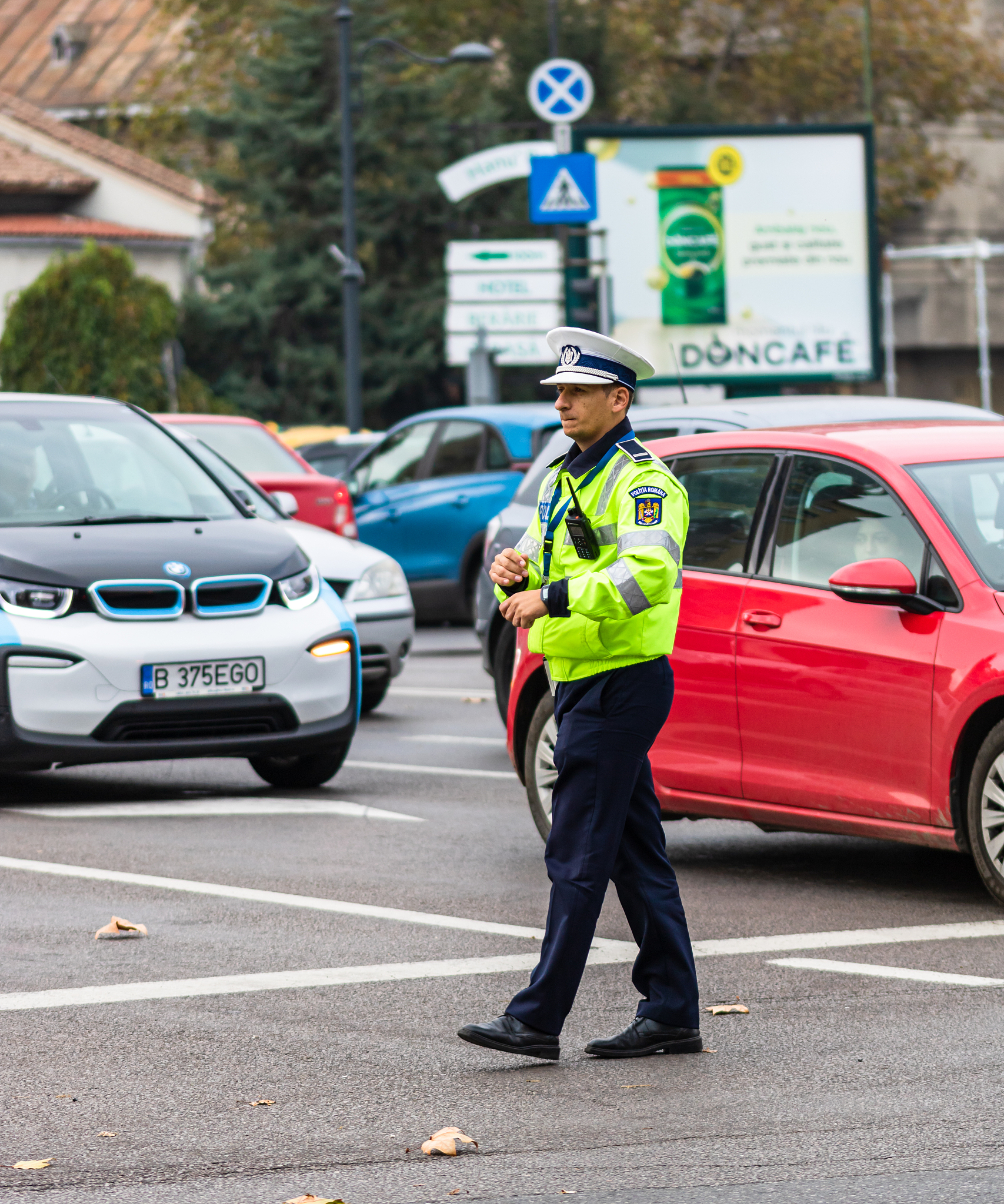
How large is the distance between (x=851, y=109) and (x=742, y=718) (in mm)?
47800

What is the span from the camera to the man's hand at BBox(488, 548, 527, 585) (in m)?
5.64

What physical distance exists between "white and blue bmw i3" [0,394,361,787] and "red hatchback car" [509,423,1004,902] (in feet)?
5.44

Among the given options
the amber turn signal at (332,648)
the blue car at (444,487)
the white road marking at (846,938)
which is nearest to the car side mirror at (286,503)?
the amber turn signal at (332,648)

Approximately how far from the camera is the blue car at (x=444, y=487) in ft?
59.3

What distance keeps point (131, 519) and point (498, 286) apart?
909 inches

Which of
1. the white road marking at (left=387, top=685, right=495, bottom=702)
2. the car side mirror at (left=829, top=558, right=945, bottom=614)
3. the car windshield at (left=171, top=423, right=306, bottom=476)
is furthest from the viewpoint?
the car windshield at (left=171, top=423, right=306, bottom=476)

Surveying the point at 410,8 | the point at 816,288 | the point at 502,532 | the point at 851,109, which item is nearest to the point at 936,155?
the point at 851,109

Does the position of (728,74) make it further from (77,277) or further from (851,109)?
(77,277)

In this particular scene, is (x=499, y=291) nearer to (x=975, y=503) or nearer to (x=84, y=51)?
(x=975, y=503)

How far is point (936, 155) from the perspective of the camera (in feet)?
178

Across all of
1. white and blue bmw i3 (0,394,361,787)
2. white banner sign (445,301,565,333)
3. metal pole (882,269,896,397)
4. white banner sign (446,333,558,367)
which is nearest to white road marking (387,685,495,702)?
white and blue bmw i3 (0,394,361,787)

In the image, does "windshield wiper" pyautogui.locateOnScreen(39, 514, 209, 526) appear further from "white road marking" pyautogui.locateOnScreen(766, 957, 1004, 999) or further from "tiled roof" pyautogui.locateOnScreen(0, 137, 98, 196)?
"tiled roof" pyautogui.locateOnScreen(0, 137, 98, 196)

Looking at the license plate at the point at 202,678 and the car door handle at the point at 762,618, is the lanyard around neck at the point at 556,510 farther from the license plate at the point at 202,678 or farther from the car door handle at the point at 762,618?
the license plate at the point at 202,678

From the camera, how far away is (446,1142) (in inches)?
189
